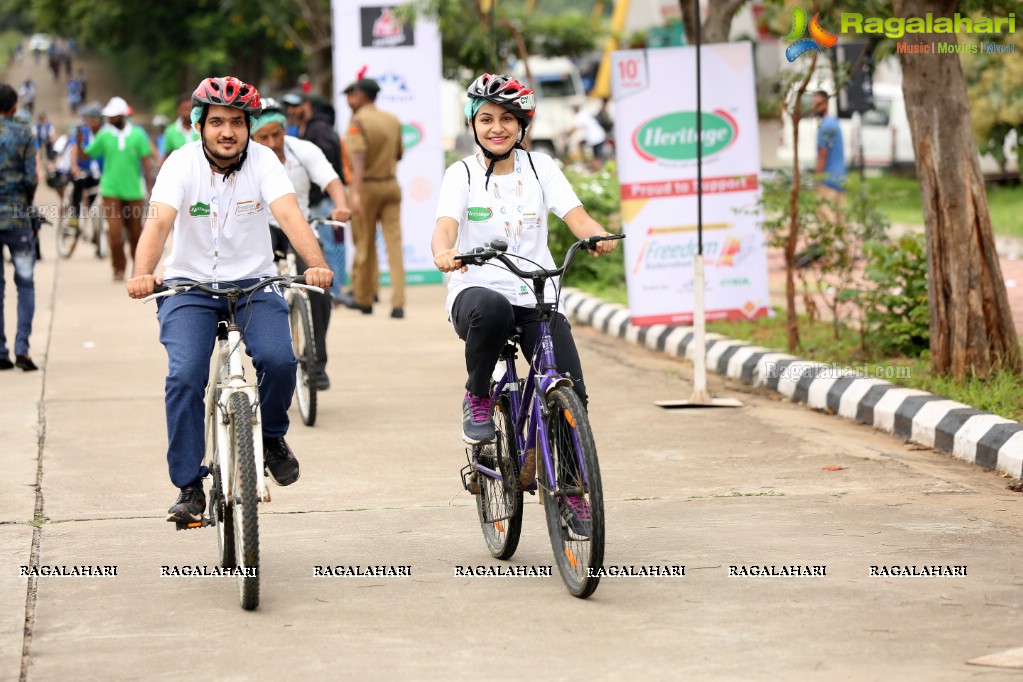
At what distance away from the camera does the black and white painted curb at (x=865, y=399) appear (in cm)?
777

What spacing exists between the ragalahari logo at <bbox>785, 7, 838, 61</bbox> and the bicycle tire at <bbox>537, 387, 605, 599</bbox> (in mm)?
5159

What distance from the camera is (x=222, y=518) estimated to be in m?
5.67

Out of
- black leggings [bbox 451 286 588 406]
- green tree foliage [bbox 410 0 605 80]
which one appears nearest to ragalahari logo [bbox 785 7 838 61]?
black leggings [bbox 451 286 588 406]

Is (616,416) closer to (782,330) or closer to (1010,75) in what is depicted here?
(782,330)

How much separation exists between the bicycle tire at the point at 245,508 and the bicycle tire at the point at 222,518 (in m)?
0.18

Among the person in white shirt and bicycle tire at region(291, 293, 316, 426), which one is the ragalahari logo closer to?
the person in white shirt

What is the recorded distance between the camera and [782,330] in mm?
11945

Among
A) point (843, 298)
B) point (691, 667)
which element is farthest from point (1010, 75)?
point (691, 667)

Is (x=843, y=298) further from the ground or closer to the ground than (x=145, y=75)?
closer to the ground

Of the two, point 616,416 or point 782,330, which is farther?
point 782,330

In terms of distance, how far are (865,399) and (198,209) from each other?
4518mm

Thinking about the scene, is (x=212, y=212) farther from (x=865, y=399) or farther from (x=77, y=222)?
(x=77, y=222)

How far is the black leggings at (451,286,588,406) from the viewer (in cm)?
569

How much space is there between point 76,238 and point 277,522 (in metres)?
14.7
